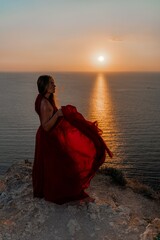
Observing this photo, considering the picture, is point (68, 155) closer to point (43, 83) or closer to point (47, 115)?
point (47, 115)

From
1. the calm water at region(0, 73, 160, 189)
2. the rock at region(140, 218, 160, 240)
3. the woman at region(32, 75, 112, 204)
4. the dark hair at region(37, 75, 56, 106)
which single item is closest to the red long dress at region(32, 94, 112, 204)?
the woman at region(32, 75, 112, 204)

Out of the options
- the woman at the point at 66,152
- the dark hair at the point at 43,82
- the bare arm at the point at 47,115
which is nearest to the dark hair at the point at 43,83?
the dark hair at the point at 43,82

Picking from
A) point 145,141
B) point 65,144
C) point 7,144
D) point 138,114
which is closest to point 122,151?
point 145,141

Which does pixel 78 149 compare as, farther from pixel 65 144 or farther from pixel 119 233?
pixel 119 233

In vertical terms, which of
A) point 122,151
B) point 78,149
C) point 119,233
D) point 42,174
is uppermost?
point 78,149

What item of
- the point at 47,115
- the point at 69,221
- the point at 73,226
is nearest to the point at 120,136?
the point at 69,221

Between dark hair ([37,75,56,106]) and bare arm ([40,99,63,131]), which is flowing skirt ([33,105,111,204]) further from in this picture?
dark hair ([37,75,56,106])

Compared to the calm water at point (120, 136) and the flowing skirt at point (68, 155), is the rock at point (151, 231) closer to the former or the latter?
the flowing skirt at point (68, 155)

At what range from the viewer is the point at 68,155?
9578 millimetres

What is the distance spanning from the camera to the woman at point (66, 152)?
30.7 feet

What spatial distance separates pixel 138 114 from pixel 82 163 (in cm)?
7305

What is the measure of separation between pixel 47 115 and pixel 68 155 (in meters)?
1.28

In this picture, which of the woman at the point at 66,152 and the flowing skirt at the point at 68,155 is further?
the flowing skirt at the point at 68,155

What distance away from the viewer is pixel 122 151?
1905 inches
